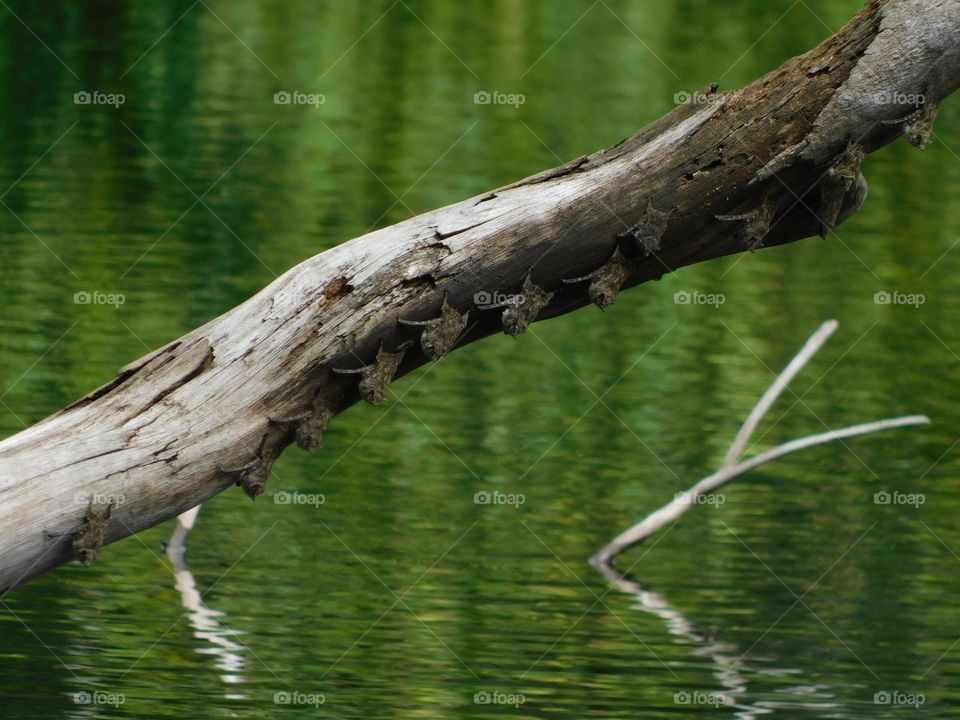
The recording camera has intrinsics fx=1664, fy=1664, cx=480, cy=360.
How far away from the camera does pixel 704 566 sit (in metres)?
7.36

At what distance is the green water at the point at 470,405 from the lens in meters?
6.25

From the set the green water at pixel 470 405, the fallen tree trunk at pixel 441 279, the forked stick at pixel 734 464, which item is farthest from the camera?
the forked stick at pixel 734 464

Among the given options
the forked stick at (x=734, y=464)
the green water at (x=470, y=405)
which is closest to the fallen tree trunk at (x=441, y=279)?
the green water at (x=470, y=405)

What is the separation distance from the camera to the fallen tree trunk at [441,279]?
3814 millimetres

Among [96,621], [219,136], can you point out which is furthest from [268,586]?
[219,136]

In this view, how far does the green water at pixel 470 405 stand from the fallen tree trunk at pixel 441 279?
2119mm

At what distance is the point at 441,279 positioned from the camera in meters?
3.89

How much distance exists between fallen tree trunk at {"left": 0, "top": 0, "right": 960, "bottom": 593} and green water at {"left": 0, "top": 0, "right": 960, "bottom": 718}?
2119mm

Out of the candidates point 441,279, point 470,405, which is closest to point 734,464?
point 470,405

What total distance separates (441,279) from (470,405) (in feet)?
17.0

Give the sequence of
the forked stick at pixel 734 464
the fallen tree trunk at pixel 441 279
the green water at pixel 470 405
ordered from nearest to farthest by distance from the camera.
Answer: the fallen tree trunk at pixel 441 279, the green water at pixel 470 405, the forked stick at pixel 734 464

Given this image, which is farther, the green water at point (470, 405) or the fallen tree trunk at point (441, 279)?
the green water at point (470, 405)

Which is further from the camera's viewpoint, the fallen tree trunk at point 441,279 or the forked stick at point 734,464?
the forked stick at point 734,464

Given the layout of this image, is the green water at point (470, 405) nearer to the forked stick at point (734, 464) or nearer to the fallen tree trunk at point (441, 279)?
the forked stick at point (734, 464)
